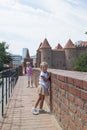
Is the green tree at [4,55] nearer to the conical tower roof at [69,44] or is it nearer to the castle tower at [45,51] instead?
the castle tower at [45,51]

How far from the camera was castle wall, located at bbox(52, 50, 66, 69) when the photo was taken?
10131cm

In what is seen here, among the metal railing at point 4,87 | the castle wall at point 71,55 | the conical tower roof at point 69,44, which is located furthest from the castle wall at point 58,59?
the metal railing at point 4,87

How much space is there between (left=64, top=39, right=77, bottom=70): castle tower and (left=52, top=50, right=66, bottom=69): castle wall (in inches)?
45.6

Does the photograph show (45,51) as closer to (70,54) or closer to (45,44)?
(45,44)

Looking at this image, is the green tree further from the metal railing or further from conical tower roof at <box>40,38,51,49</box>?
the metal railing

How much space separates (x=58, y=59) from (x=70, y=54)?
3.77 m

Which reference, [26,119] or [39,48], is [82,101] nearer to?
[26,119]

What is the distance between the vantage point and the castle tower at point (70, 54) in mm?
101312

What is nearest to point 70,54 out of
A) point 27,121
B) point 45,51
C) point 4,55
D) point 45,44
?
point 45,51

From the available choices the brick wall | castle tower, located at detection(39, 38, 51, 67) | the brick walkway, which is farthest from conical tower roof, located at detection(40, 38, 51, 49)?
the brick wall

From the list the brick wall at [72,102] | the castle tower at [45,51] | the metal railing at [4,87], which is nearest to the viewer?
the brick wall at [72,102]

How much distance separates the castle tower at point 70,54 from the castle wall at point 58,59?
1159 millimetres

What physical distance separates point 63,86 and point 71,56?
96.6m

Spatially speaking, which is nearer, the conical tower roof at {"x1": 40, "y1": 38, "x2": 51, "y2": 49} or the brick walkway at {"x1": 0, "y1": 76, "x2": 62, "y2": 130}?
the brick walkway at {"x1": 0, "y1": 76, "x2": 62, "y2": 130}
